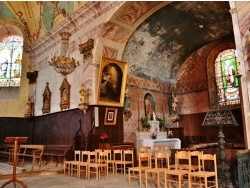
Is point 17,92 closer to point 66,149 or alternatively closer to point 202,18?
point 66,149

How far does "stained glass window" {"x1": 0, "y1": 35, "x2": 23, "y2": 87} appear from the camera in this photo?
43.9ft

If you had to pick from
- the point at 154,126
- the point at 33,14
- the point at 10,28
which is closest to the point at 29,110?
the point at 10,28

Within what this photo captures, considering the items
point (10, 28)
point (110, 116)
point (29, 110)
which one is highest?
point (10, 28)

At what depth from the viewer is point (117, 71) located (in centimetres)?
956

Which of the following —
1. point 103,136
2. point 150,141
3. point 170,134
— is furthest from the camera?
point 170,134

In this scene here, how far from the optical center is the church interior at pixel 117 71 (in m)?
9.00

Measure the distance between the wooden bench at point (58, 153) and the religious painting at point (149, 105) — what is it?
171 inches

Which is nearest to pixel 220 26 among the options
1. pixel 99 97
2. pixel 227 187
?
pixel 99 97

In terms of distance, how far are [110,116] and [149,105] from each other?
305 cm

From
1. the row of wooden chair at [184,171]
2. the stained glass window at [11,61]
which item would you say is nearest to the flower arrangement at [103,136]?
the row of wooden chair at [184,171]

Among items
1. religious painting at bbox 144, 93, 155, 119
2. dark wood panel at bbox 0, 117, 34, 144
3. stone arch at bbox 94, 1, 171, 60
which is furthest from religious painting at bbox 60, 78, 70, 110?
religious painting at bbox 144, 93, 155, 119

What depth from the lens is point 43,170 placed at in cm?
759

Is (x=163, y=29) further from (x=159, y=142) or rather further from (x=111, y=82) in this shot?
(x=159, y=142)

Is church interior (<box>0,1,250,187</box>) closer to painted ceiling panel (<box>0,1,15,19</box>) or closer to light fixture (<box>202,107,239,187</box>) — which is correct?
painted ceiling panel (<box>0,1,15,19</box>)
